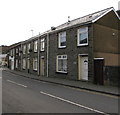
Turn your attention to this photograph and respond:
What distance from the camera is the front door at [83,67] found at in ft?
58.7

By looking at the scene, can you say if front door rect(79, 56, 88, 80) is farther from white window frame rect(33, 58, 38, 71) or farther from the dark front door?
white window frame rect(33, 58, 38, 71)

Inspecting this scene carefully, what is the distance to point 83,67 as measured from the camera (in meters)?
18.3

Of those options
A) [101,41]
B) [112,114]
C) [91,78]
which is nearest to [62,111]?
[112,114]

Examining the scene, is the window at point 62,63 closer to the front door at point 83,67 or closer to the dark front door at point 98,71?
the front door at point 83,67

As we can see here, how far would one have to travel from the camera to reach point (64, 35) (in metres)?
21.5

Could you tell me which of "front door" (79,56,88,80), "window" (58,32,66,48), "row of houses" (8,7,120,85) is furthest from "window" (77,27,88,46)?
"window" (58,32,66,48)

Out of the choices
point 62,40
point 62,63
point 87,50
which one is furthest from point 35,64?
point 87,50

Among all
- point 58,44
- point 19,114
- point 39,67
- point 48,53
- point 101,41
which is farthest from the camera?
point 39,67

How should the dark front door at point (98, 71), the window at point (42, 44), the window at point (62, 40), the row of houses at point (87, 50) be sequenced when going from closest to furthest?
the dark front door at point (98, 71), the row of houses at point (87, 50), the window at point (62, 40), the window at point (42, 44)

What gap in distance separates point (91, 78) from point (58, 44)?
712 cm

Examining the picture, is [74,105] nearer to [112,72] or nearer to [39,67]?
[112,72]

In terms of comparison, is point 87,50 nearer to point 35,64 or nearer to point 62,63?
point 62,63

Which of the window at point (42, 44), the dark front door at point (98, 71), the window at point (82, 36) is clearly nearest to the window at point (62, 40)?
the window at point (82, 36)

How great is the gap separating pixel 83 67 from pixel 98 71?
2.82 m
